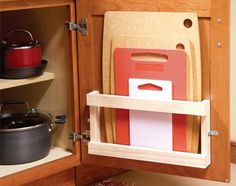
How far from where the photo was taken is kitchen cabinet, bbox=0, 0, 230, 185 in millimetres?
1623

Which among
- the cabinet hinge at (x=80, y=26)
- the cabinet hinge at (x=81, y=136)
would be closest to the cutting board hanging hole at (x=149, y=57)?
the cabinet hinge at (x=80, y=26)

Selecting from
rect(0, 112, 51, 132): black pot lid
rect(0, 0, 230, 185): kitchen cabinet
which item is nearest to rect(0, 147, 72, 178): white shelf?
rect(0, 0, 230, 185): kitchen cabinet

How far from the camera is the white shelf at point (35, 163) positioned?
1853 mm

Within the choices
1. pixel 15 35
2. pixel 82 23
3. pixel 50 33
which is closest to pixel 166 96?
pixel 82 23

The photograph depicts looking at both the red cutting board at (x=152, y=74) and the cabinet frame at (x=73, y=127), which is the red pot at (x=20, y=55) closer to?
the cabinet frame at (x=73, y=127)

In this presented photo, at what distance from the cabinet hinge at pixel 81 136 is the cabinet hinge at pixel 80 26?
0.35m

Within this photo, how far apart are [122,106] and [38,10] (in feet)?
1.82

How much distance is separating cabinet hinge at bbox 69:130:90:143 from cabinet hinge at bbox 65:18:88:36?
35 cm

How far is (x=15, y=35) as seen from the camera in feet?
7.03

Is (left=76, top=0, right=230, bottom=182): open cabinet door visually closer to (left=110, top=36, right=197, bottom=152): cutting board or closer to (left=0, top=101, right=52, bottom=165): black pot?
(left=110, top=36, right=197, bottom=152): cutting board

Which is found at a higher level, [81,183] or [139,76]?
[139,76]

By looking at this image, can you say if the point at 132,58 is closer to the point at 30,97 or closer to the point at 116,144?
the point at 116,144

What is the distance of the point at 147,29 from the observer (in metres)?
1.71

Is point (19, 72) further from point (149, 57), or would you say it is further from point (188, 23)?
point (188, 23)
